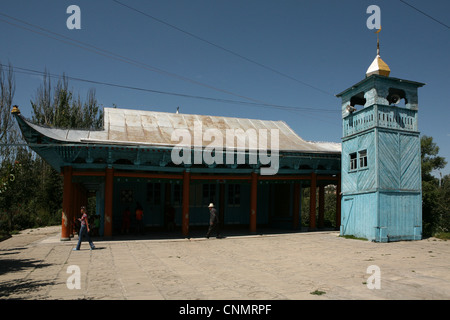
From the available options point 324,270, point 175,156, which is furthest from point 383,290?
point 175,156

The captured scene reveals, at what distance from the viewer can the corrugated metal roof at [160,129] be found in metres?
15.2

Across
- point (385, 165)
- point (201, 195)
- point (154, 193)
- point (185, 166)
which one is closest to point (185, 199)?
point (185, 166)

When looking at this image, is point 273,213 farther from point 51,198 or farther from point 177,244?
point 51,198

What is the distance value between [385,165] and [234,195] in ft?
29.2

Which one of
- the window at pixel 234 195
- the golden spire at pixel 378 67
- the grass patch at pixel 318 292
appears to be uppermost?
the golden spire at pixel 378 67

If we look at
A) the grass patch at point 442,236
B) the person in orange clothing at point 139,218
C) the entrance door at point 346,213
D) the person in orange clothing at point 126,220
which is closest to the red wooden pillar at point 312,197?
the entrance door at point 346,213

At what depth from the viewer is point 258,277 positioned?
801cm

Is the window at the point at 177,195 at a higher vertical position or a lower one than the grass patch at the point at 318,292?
higher

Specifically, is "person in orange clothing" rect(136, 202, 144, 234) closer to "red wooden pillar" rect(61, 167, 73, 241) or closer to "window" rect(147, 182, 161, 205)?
"window" rect(147, 182, 161, 205)

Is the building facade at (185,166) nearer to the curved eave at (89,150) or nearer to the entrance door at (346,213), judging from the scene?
the curved eave at (89,150)

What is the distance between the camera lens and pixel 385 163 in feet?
48.2

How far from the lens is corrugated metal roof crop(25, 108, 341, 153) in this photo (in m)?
15.2

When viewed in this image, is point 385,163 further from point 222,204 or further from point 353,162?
point 222,204

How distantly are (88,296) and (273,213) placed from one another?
643 inches
